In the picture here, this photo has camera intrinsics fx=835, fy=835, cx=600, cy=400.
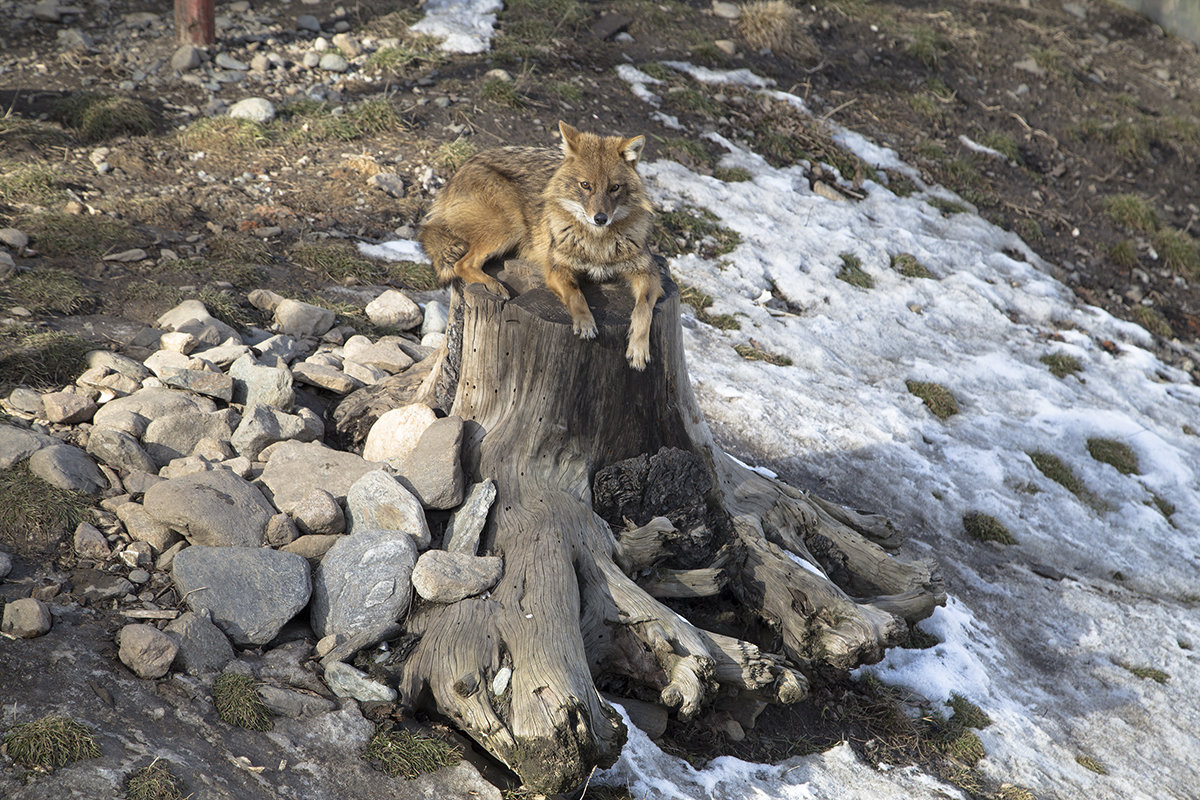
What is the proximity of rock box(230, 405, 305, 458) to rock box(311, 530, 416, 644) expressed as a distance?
3.53 ft

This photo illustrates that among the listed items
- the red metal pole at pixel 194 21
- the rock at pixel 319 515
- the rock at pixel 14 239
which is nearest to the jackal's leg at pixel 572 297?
the rock at pixel 319 515

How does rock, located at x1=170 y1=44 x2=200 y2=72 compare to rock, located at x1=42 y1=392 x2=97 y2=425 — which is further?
rock, located at x1=170 y1=44 x2=200 y2=72

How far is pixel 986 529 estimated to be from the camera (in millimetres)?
7250

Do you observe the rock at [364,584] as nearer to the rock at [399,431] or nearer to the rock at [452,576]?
the rock at [452,576]

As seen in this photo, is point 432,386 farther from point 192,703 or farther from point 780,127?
point 780,127

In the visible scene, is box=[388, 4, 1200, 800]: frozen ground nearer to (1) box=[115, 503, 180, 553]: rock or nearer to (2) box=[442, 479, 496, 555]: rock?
(2) box=[442, 479, 496, 555]: rock

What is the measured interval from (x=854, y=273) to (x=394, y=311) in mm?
5950

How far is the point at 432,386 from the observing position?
5.12 m

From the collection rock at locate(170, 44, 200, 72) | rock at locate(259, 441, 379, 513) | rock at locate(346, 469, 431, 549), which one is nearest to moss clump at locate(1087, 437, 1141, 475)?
rock at locate(346, 469, 431, 549)

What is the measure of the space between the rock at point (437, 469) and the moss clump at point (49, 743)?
1.81m

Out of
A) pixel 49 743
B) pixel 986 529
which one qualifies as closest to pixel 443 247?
pixel 49 743

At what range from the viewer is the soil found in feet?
24.5

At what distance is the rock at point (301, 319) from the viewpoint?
6.52 metres

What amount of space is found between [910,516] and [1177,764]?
2.48 metres
